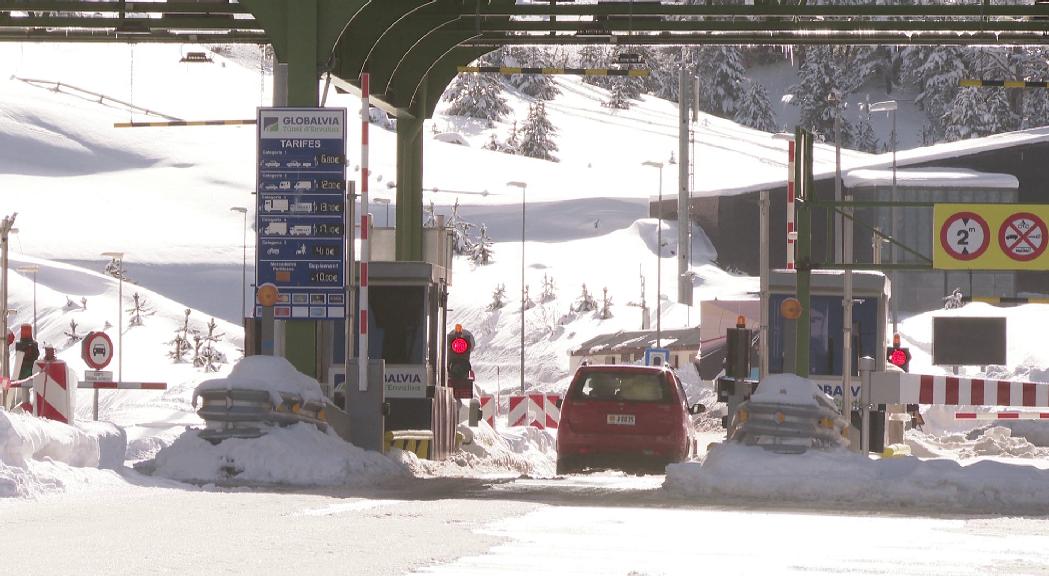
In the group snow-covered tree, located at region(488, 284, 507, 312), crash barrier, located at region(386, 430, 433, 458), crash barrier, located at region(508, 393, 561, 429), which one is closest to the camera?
crash barrier, located at region(386, 430, 433, 458)

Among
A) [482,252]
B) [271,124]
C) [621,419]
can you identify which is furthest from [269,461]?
[482,252]

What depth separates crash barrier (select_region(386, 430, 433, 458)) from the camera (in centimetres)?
2466

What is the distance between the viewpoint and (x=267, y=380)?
19484 millimetres

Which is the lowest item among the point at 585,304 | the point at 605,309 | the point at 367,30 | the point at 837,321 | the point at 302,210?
the point at 837,321

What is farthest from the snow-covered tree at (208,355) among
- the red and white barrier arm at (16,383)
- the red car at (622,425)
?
the red car at (622,425)

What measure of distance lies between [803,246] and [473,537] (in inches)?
378

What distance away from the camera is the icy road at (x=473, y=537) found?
10555mm

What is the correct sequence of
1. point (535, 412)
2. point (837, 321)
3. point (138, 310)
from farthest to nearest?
point (138, 310), point (535, 412), point (837, 321)

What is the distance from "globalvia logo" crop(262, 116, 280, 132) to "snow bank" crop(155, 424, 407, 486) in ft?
12.9

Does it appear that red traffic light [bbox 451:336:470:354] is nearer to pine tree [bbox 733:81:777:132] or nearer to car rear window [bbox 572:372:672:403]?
car rear window [bbox 572:372:672:403]

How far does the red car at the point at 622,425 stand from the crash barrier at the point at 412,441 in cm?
252

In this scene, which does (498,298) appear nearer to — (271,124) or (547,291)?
(547,291)

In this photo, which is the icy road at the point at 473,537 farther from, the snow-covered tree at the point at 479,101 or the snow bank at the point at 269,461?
the snow-covered tree at the point at 479,101

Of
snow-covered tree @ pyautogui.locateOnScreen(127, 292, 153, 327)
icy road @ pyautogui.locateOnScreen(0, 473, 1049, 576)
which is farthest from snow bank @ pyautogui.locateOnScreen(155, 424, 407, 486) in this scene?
snow-covered tree @ pyautogui.locateOnScreen(127, 292, 153, 327)
